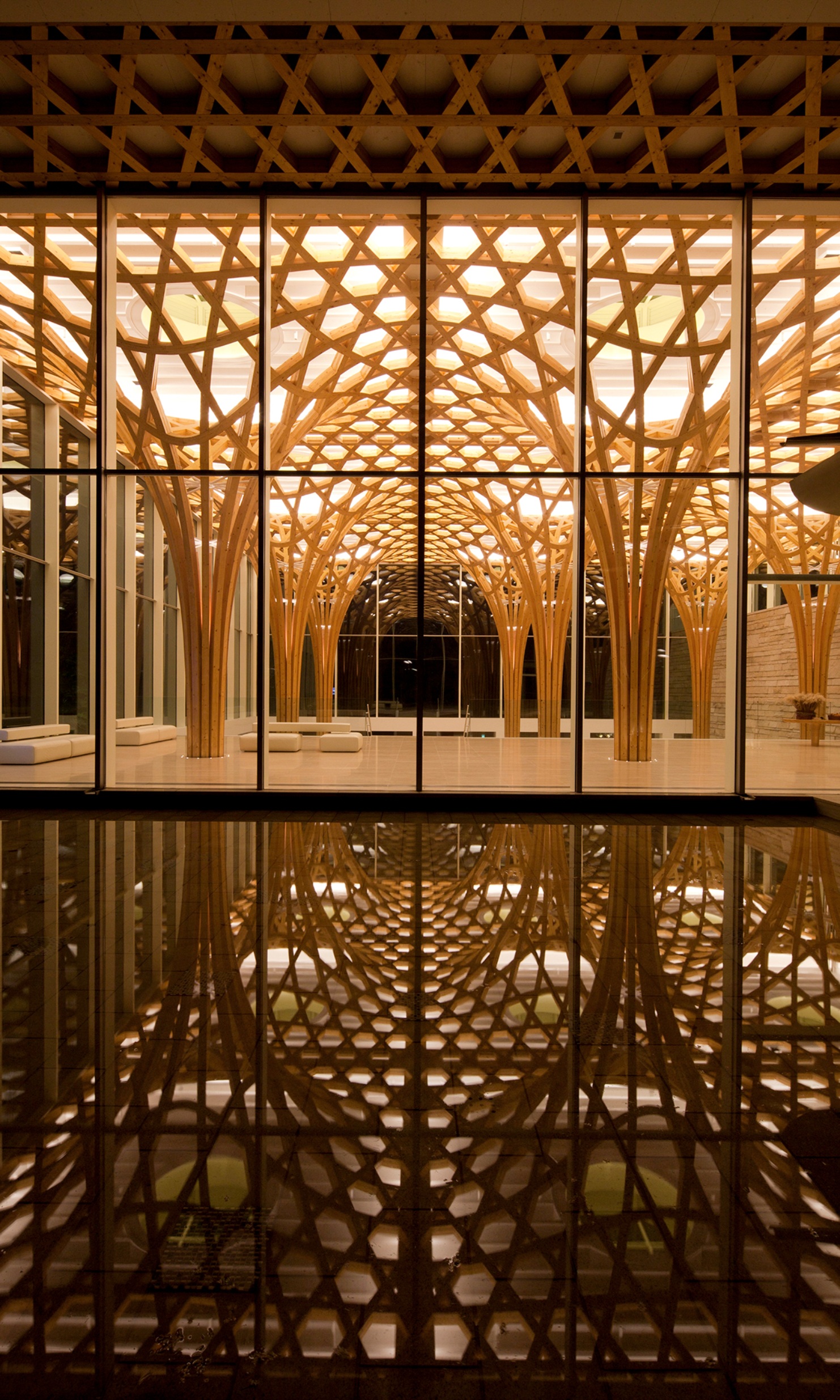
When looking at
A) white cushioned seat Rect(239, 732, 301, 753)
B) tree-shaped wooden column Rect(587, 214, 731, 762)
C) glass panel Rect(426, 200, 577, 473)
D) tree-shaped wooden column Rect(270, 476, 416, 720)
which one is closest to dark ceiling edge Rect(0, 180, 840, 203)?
glass panel Rect(426, 200, 577, 473)

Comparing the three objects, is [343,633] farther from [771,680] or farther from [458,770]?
[458,770]

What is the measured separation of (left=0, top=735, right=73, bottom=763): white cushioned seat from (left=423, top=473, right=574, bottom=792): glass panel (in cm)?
584

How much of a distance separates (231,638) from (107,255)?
5.92m

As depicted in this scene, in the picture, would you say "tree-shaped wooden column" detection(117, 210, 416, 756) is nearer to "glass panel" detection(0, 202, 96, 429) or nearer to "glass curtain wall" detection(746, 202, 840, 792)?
"glass panel" detection(0, 202, 96, 429)

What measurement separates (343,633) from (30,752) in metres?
13.0

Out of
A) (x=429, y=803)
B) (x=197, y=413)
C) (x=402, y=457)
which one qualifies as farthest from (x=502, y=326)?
(x=429, y=803)

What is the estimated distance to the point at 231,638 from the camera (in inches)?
586

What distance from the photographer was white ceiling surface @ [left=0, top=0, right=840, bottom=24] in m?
6.71

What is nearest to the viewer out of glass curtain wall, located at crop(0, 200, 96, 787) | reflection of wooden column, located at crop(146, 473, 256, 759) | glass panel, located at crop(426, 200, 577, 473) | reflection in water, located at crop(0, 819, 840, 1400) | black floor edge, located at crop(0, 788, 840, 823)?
reflection in water, located at crop(0, 819, 840, 1400)

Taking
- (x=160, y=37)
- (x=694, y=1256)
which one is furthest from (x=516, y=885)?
(x=160, y=37)

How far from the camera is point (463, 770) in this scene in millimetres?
13445

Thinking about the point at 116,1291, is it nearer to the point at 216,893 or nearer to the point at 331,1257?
the point at 331,1257

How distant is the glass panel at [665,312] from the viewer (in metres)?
11.9

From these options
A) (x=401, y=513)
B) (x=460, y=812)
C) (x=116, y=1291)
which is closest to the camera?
(x=116, y=1291)
